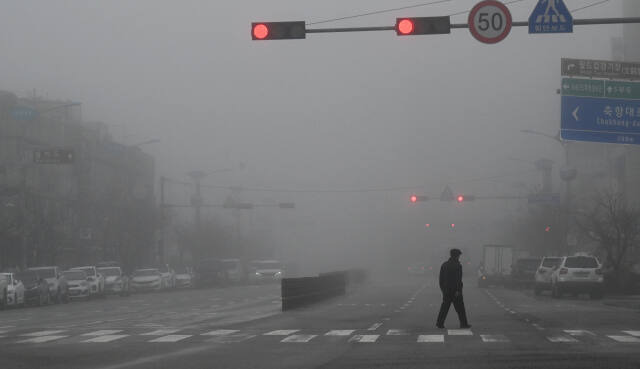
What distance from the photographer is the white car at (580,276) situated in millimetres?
44344

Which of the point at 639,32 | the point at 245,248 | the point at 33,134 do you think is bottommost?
the point at 245,248

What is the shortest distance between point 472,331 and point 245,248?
11901 cm

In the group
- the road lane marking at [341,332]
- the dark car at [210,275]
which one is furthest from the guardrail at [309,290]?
the dark car at [210,275]

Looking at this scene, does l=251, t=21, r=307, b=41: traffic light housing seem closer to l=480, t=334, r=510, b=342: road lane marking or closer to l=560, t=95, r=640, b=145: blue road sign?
l=480, t=334, r=510, b=342: road lane marking

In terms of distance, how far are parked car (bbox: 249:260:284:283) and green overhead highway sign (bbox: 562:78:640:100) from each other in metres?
46.9

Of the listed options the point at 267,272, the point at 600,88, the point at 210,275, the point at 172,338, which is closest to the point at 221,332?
the point at 172,338

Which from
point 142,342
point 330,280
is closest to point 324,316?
point 142,342

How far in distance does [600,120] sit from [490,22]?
1950cm

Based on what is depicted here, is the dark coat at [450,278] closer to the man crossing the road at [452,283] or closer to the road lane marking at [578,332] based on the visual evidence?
the man crossing the road at [452,283]

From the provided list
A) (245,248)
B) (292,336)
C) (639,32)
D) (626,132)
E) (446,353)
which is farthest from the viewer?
(245,248)

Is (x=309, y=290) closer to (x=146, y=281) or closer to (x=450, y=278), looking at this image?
(x=450, y=278)

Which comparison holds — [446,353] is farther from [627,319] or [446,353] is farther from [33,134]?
[33,134]

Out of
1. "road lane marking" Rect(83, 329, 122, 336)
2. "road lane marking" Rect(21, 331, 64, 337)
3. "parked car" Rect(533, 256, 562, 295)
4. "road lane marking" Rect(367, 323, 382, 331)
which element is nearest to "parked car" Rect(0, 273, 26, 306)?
"road lane marking" Rect(21, 331, 64, 337)

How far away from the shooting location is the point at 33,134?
315ft
